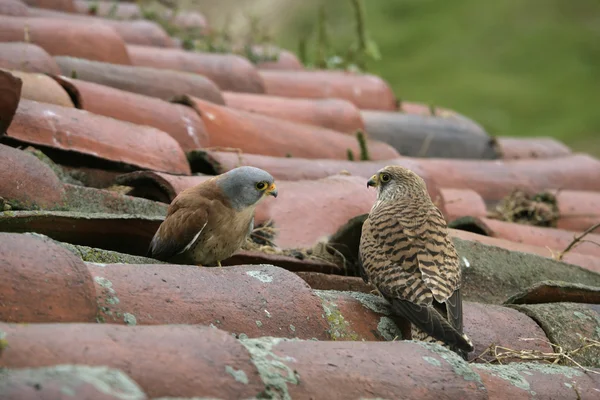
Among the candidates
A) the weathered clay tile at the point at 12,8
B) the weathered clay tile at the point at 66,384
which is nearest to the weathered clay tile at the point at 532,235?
the weathered clay tile at the point at 66,384

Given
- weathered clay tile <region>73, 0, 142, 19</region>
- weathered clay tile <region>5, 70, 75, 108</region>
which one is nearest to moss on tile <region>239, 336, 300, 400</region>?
weathered clay tile <region>5, 70, 75, 108</region>

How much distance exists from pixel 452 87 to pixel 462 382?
18.5 meters

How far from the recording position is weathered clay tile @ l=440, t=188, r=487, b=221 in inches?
186

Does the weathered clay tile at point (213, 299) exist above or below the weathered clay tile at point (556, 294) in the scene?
above

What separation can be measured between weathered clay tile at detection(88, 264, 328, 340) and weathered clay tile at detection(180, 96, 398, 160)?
2.14m

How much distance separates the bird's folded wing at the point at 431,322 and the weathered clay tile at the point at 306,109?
2.79 metres

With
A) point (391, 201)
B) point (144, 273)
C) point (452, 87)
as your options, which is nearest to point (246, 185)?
point (391, 201)

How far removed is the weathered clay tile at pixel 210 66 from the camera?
6074 millimetres

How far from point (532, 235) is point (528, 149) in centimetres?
230

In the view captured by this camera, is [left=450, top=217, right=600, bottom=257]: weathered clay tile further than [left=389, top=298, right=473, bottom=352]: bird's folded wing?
Yes

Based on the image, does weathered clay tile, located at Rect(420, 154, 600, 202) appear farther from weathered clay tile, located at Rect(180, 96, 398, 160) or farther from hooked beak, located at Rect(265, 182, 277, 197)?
hooked beak, located at Rect(265, 182, 277, 197)

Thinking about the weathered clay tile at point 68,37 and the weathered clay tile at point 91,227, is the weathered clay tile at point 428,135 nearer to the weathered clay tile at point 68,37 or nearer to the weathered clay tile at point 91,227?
the weathered clay tile at point 68,37

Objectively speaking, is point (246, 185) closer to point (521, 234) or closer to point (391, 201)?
point (391, 201)

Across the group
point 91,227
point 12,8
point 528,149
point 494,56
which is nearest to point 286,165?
point 91,227
